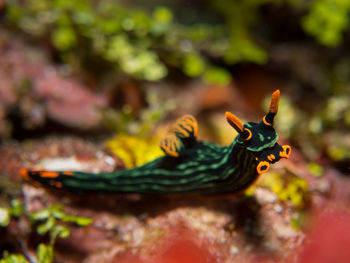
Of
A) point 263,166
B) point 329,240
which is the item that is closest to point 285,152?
point 263,166

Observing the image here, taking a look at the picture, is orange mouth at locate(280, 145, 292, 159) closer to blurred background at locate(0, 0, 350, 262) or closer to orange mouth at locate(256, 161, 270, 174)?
orange mouth at locate(256, 161, 270, 174)

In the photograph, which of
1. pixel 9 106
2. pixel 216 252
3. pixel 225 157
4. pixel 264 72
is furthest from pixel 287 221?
pixel 9 106

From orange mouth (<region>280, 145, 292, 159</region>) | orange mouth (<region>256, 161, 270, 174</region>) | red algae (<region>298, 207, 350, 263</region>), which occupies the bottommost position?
red algae (<region>298, 207, 350, 263</region>)

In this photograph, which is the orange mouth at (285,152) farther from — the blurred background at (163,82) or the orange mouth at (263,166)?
the blurred background at (163,82)

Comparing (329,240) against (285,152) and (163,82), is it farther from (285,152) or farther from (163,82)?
(163,82)

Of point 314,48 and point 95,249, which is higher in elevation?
point 314,48

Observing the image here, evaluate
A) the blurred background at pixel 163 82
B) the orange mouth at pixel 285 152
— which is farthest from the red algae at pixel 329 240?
the orange mouth at pixel 285 152

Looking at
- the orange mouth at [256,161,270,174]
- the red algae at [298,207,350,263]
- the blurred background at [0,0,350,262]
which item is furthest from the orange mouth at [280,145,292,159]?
the blurred background at [0,0,350,262]

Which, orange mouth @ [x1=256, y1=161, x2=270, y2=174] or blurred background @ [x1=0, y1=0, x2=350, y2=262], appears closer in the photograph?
orange mouth @ [x1=256, y1=161, x2=270, y2=174]

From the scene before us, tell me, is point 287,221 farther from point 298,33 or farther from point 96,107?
point 298,33
